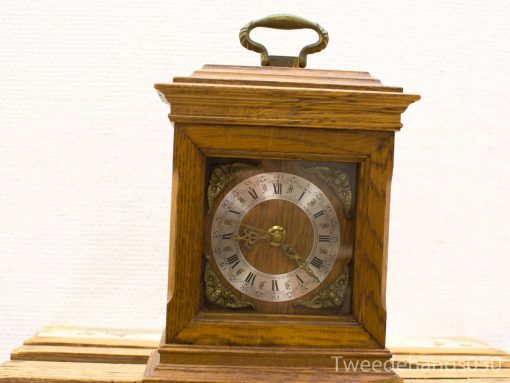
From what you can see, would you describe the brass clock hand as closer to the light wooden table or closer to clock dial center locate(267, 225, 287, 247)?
clock dial center locate(267, 225, 287, 247)

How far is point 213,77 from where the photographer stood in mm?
1105

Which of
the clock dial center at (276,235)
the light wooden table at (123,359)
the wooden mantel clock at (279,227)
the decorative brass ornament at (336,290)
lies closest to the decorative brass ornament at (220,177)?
the wooden mantel clock at (279,227)

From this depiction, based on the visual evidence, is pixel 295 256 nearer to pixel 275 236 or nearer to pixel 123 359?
pixel 275 236

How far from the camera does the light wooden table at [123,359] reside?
1269 mm

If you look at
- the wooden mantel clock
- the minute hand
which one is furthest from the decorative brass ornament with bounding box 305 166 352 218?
the minute hand

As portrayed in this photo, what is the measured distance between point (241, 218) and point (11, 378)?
1.57 ft

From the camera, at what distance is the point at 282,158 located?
1.12 meters

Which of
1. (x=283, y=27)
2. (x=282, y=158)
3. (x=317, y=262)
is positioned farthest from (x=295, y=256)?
(x=283, y=27)

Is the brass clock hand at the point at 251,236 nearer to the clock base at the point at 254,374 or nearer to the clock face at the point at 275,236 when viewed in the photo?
the clock face at the point at 275,236

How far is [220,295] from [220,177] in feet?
0.62

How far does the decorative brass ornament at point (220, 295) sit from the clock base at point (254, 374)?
0.28 ft

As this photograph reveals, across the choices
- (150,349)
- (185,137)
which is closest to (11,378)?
(150,349)

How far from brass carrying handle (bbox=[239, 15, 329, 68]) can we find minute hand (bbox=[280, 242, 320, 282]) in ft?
1.01

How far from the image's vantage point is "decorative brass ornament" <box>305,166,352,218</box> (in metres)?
1.15
